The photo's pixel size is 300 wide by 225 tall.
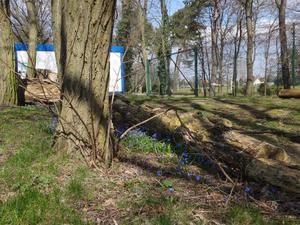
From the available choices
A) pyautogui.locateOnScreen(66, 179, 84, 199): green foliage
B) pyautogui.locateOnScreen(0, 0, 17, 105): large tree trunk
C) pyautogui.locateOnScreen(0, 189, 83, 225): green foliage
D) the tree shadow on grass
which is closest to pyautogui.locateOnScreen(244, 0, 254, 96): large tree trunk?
pyautogui.locateOnScreen(0, 0, 17, 105): large tree trunk

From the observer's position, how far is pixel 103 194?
3.61 m

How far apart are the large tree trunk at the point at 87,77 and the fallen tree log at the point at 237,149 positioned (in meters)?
0.95

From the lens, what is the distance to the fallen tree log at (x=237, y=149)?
12.1 ft

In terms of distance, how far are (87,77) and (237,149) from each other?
1.90 metres

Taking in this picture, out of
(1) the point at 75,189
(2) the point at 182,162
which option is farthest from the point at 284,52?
(1) the point at 75,189

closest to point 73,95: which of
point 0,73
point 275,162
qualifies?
point 275,162

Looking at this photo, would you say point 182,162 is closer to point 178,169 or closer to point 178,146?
point 178,169

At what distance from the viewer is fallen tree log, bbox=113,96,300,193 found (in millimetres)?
3674

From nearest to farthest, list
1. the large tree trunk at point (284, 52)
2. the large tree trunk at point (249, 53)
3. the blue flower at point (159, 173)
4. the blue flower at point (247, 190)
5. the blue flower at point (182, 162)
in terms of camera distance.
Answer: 1. the blue flower at point (247, 190)
2. the blue flower at point (159, 173)
3. the blue flower at point (182, 162)
4. the large tree trunk at point (284, 52)
5. the large tree trunk at point (249, 53)

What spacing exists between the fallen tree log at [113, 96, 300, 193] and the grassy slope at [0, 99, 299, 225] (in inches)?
12.8

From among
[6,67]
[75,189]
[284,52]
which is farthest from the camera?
[284,52]

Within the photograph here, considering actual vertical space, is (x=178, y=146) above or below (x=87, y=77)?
below

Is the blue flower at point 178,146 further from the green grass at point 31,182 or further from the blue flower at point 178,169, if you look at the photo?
the green grass at point 31,182

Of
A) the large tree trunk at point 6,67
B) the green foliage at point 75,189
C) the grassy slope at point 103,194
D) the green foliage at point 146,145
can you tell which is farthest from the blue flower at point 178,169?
the large tree trunk at point 6,67
